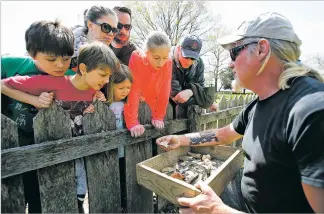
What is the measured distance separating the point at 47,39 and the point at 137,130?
3.64 ft

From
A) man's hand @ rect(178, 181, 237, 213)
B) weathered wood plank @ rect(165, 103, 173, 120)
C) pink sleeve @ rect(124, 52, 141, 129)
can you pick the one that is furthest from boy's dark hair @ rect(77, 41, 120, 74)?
man's hand @ rect(178, 181, 237, 213)

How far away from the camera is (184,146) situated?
2.73m

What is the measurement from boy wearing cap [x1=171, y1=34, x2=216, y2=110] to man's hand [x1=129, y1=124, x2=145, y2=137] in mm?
858

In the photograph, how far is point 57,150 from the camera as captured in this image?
1.76 m

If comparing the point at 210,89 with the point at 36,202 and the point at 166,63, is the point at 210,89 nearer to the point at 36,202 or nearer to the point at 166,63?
the point at 166,63

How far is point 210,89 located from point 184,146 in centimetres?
101

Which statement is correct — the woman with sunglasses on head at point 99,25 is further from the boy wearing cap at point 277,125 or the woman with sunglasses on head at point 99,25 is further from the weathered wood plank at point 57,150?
the boy wearing cap at point 277,125

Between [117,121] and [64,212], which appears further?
[117,121]

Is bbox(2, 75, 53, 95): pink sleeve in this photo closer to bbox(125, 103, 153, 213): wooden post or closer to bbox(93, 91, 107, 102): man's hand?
bbox(93, 91, 107, 102): man's hand

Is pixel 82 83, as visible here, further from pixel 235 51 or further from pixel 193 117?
pixel 193 117

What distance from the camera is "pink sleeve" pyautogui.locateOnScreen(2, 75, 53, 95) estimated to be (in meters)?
1.70

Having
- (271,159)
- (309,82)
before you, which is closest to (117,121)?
(271,159)

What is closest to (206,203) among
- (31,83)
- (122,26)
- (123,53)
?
(31,83)

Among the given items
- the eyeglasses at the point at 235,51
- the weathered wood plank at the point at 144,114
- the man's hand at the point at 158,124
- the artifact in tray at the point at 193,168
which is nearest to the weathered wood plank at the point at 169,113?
the man's hand at the point at 158,124
